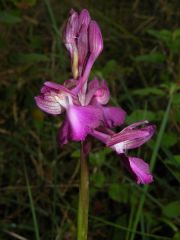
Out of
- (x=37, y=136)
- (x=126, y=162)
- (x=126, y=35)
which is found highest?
(x=126, y=35)

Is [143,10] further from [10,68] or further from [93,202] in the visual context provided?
[93,202]

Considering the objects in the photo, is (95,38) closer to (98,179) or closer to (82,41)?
(82,41)

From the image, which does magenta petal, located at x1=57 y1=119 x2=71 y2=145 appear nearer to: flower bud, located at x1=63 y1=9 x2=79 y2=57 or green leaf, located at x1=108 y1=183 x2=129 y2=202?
flower bud, located at x1=63 y1=9 x2=79 y2=57

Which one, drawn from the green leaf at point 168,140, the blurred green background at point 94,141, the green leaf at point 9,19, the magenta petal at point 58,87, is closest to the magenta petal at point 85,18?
the magenta petal at point 58,87

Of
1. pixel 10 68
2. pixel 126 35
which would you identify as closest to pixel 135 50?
pixel 126 35

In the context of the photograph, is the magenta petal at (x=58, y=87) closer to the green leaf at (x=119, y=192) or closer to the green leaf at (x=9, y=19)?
the green leaf at (x=119, y=192)

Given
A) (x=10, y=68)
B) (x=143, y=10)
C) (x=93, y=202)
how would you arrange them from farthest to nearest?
1. (x=143, y=10)
2. (x=10, y=68)
3. (x=93, y=202)

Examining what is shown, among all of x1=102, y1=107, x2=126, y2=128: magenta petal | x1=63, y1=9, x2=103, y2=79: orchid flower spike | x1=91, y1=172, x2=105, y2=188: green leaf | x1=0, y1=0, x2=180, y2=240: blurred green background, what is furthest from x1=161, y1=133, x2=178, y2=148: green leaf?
x1=63, y1=9, x2=103, y2=79: orchid flower spike

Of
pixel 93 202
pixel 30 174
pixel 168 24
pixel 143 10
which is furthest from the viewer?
pixel 143 10
